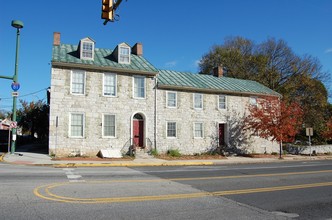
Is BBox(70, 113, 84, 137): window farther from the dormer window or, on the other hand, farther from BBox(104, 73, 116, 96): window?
the dormer window

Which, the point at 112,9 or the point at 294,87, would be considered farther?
the point at 294,87

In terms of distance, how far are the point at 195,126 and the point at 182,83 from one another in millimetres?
3998

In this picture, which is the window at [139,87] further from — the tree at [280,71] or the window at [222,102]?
the tree at [280,71]

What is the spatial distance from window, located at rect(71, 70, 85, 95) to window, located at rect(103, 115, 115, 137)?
274cm

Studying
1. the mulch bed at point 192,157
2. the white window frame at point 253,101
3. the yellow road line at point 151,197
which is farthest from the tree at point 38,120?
the yellow road line at point 151,197

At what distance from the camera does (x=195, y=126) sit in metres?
29.1

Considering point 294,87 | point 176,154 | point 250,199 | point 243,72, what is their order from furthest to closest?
point 243,72 → point 294,87 → point 176,154 → point 250,199

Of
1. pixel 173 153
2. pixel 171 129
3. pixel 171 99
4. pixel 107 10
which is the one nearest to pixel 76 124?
pixel 171 129

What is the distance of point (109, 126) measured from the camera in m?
25.2

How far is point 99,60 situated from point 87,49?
4.02 feet

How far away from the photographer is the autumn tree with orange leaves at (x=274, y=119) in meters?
29.0

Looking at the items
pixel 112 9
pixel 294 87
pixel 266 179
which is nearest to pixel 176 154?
pixel 266 179

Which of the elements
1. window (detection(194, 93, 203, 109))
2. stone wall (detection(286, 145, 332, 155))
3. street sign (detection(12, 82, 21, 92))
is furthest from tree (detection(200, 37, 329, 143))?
street sign (detection(12, 82, 21, 92))

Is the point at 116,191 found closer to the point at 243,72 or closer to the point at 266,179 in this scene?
the point at 266,179
